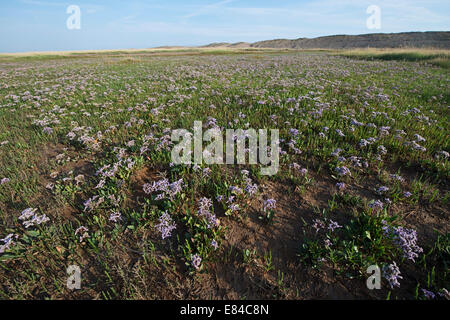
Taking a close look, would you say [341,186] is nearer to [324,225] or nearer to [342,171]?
[342,171]

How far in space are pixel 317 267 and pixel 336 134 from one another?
14.9 ft

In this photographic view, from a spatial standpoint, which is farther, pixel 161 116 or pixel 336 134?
pixel 161 116

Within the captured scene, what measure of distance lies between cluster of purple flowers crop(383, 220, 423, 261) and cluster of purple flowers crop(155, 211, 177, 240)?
11.5ft

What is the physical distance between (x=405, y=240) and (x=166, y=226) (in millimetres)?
3722

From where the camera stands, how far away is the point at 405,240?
2867 millimetres

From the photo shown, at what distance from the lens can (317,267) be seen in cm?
292

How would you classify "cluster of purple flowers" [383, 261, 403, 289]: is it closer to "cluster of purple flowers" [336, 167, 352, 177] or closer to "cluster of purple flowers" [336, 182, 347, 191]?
"cluster of purple flowers" [336, 182, 347, 191]

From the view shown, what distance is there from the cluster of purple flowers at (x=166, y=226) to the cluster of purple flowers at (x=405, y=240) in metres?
3.50

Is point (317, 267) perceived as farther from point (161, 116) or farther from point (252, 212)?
point (161, 116)

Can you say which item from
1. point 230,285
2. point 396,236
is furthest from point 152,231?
point 396,236

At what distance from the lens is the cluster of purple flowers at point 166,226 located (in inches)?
129

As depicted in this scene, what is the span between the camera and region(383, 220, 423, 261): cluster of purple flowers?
2.84 metres

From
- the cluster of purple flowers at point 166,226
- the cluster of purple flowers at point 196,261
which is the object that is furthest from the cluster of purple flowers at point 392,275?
the cluster of purple flowers at point 166,226
